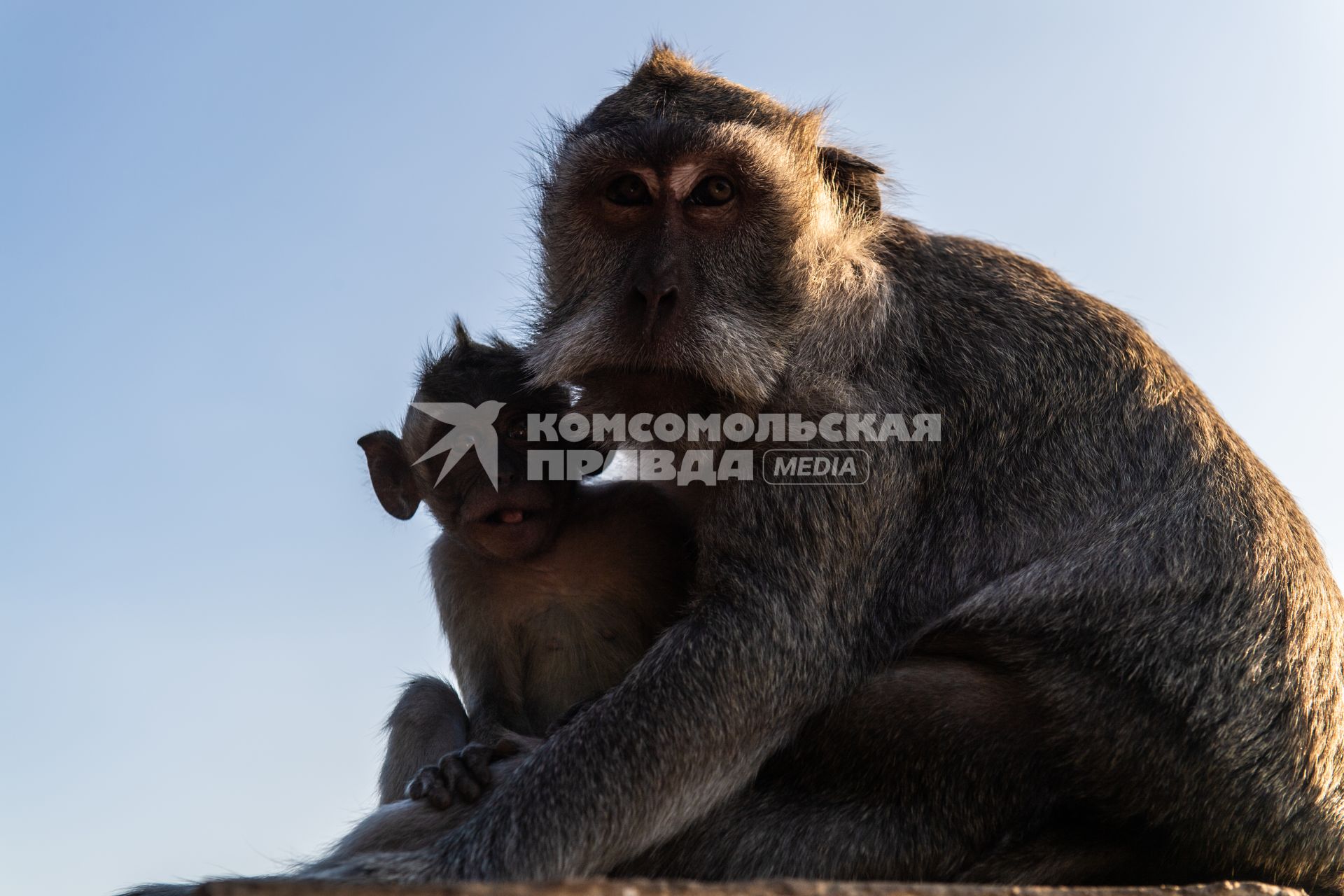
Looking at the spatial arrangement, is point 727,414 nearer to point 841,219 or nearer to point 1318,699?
point 841,219

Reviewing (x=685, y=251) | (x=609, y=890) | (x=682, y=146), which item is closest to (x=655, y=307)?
(x=685, y=251)

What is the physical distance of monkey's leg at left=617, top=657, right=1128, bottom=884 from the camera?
490cm

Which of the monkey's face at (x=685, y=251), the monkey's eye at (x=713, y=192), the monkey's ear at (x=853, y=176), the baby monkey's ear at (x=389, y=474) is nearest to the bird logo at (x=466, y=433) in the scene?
the baby monkey's ear at (x=389, y=474)

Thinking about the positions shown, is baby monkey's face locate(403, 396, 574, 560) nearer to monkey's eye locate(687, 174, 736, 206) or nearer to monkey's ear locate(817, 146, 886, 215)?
monkey's eye locate(687, 174, 736, 206)

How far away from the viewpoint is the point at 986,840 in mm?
4977

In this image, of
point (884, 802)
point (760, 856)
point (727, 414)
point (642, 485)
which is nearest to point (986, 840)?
point (884, 802)

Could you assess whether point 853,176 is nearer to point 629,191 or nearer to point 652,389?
point 629,191

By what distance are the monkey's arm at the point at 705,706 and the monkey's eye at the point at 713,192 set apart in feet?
4.23

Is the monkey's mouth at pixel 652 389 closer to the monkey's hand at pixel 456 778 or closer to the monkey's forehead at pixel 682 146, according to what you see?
the monkey's forehead at pixel 682 146

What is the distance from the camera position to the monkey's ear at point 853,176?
20.2ft

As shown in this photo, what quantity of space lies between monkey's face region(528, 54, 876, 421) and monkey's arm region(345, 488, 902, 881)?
63 centimetres

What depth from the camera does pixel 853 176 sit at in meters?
6.21

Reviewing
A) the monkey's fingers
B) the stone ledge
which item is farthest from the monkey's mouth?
the stone ledge

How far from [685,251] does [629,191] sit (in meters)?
0.49
